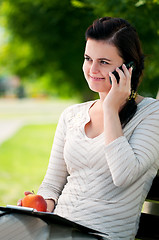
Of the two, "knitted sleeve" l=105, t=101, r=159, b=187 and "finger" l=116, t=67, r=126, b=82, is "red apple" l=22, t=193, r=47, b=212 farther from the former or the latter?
"finger" l=116, t=67, r=126, b=82

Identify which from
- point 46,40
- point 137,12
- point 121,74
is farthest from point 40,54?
point 121,74

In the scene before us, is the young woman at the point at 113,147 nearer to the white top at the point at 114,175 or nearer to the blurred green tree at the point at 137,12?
the white top at the point at 114,175

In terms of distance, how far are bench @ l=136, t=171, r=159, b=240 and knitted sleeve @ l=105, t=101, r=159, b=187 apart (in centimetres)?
36

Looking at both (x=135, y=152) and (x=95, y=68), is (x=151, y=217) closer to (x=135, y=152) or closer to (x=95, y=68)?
(x=135, y=152)

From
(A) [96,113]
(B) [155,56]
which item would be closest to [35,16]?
(B) [155,56]

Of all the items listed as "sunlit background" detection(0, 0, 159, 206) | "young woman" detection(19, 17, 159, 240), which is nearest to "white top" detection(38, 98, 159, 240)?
"young woman" detection(19, 17, 159, 240)

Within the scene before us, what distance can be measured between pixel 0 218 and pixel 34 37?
25.6 feet

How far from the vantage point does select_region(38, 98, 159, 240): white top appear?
2059mm

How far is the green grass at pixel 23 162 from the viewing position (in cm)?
868

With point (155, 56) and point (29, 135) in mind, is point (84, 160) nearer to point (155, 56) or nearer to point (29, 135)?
point (155, 56)

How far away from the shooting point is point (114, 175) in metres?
2.05

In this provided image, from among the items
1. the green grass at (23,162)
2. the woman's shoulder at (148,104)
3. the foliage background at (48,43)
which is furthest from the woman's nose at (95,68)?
the green grass at (23,162)

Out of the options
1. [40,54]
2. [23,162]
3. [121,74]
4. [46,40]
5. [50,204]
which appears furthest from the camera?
[23,162]

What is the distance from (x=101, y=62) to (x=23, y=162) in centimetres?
1010
